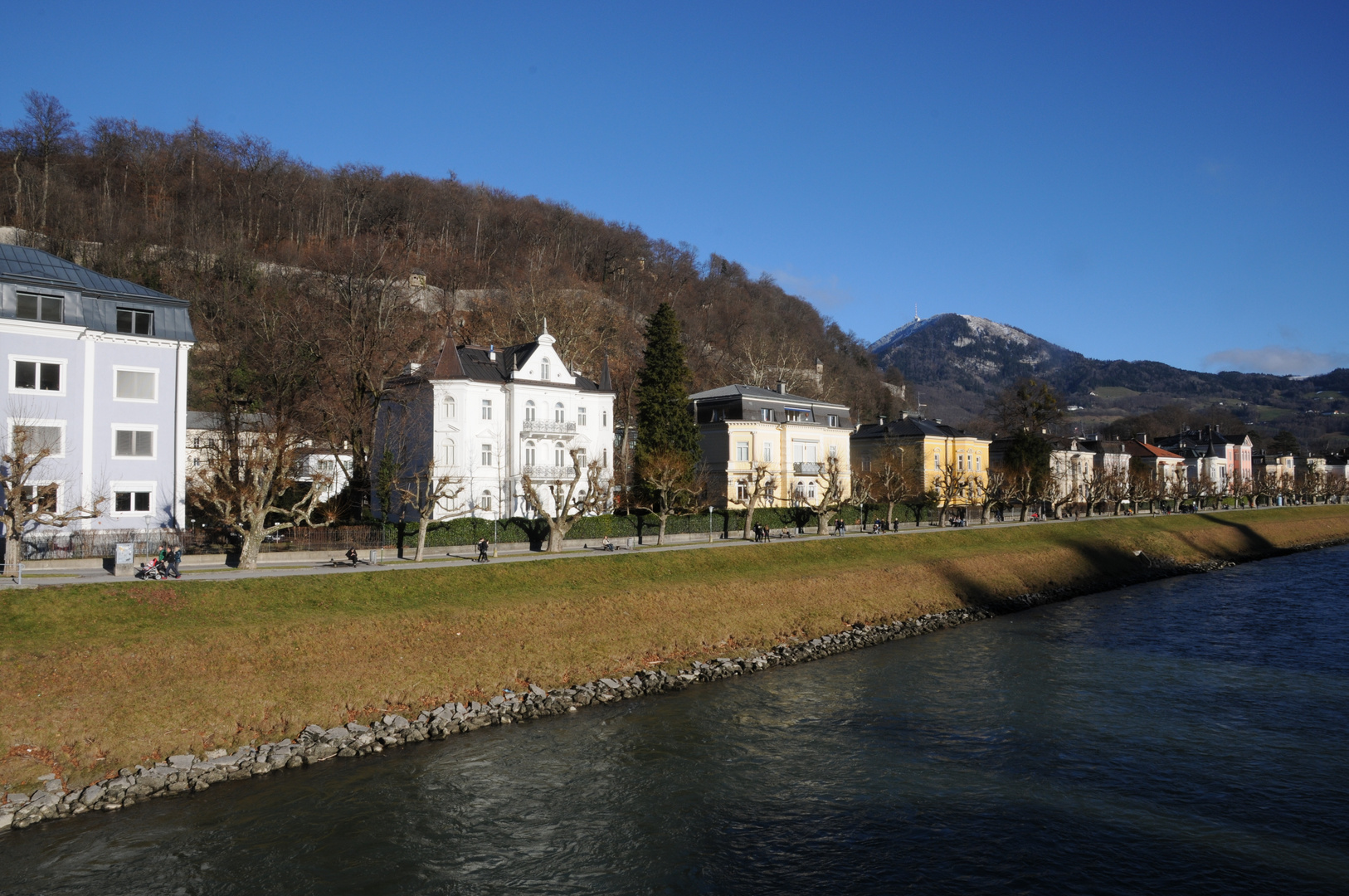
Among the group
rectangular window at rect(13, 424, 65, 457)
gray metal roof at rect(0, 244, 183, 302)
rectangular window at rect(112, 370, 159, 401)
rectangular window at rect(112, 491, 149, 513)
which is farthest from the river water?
gray metal roof at rect(0, 244, 183, 302)

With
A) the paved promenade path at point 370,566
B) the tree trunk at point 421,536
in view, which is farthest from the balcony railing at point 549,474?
the tree trunk at point 421,536

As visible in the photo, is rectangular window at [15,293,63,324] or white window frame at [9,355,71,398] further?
rectangular window at [15,293,63,324]

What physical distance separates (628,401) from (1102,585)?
120 ft

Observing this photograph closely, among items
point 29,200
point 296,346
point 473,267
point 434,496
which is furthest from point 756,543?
point 29,200

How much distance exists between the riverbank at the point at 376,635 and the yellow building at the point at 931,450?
31094 millimetres

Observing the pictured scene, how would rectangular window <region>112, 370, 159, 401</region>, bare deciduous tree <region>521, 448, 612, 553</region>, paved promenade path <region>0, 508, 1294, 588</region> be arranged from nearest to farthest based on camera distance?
paved promenade path <region>0, 508, 1294, 588</region>, rectangular window <region>112, 370, 159, 401</region>, bare deciduous tree <region>521, 448, 612, 553</region>

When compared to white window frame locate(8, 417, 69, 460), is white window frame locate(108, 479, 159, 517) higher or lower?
lower

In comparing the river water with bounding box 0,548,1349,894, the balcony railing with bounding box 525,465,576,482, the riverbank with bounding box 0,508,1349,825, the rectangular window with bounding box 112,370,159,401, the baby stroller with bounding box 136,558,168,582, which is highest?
the rectangular window with bounding box 112,370,159,401

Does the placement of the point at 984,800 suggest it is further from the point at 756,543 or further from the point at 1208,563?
the point at 1208,563

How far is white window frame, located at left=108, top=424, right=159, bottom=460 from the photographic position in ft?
131

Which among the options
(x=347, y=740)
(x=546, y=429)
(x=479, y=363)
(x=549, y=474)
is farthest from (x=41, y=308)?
(x=347, y=740)

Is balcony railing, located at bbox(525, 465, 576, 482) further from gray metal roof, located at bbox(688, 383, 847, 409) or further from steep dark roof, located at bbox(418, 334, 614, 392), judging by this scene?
gray metal roof, located at bbox(688, 383, 847, 409)

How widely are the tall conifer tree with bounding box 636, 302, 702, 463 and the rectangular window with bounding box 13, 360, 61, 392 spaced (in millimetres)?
31364

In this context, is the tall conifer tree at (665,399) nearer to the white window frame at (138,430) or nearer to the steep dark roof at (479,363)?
the steep dark roof at (479,363)
